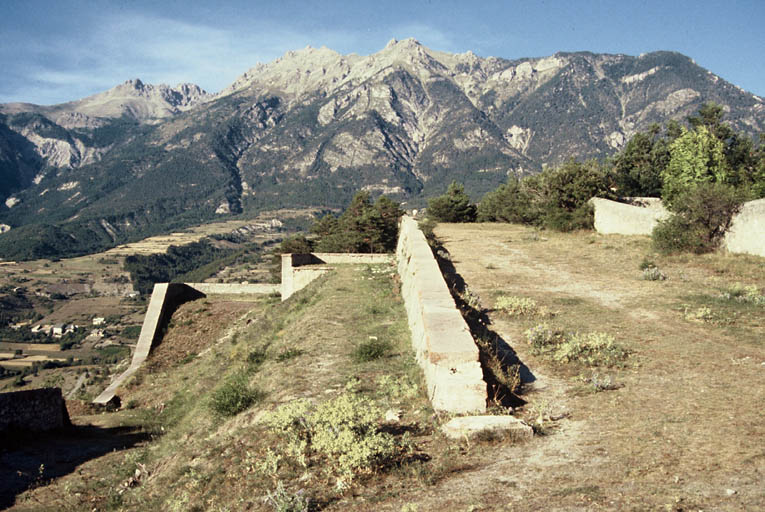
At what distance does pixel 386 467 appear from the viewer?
511 centimetres

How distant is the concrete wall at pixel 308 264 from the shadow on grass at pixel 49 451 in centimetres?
1085

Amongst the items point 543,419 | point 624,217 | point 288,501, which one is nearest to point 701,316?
point 543,419

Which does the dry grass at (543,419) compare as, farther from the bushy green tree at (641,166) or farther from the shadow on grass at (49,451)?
the bushy green tree at (641,166)

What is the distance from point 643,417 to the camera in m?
5.62

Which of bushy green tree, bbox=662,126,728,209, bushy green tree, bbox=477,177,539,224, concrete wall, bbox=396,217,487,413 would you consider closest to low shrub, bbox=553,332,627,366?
concrete wall, bbox=396,217,487,413

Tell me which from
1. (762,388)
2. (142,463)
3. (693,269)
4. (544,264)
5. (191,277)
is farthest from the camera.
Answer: (191,277)

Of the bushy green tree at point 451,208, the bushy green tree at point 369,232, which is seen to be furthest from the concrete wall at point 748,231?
the bushy green tree at point 451,208

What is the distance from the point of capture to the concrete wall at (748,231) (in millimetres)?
15242

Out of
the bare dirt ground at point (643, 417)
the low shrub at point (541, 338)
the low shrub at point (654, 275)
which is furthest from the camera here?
the low shrub at point (654, 275)

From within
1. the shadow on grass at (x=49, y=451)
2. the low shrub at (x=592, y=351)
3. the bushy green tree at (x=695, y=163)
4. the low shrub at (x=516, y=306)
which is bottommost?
the shadow on grass at (x=49, y=451)

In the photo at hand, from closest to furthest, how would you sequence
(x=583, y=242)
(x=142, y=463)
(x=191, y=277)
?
1. (x=142, y=463)
2. (x=583, y=242)
3. (x=191, y=277)

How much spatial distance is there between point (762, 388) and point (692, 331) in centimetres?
304

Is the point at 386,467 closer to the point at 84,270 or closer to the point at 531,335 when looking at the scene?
the point at 531,335

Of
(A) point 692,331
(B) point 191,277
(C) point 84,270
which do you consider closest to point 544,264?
(A) point 692,331
